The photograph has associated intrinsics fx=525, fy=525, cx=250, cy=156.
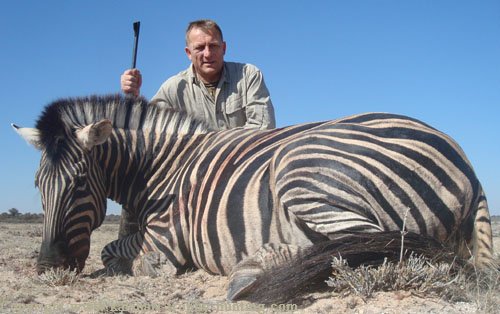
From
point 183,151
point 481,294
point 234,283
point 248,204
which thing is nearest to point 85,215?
point 183,151

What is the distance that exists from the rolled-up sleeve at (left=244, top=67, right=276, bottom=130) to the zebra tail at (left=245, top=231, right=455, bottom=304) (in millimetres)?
3012

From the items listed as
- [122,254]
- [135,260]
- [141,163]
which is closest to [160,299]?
[135,260]

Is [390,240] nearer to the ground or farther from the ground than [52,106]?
nearer to the ground

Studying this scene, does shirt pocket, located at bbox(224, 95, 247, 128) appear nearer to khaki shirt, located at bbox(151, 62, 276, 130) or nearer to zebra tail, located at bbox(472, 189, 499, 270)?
khaki shirt, located at bbox(151, 62, 276, 130)

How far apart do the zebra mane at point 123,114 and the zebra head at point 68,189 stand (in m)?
0.20

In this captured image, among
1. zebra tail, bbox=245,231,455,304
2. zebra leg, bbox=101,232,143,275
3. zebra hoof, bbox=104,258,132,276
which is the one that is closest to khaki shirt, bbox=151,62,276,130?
zebra leg, bbox=101,232,143,275

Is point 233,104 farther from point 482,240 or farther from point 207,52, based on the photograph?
point 482,240

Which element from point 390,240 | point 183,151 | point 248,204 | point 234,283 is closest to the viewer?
point 390,240

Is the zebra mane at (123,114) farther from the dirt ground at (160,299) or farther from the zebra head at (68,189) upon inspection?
the dirt ground at (160,299)

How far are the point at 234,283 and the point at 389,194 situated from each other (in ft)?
3.38

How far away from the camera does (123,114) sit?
4.66 m

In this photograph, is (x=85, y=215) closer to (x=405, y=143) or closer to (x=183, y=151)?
(x=183, y=151)

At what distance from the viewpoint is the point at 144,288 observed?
11.0 ft

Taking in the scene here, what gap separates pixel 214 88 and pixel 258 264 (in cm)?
314
